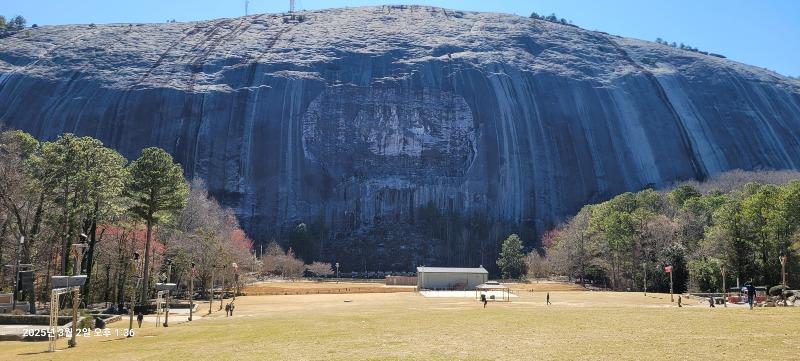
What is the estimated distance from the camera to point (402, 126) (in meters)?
139

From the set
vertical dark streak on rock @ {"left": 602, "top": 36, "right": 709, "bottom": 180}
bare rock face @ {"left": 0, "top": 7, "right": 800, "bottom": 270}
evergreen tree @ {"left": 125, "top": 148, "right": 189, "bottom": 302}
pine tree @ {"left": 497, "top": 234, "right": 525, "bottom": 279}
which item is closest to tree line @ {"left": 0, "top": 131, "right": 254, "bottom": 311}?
evergreen tree @ {"left": 125, "top": 148, "right": 189, "bottom": 302}

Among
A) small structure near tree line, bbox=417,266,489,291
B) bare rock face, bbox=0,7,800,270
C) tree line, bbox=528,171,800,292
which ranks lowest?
small structure near tree line, bbox=417,266,489,291

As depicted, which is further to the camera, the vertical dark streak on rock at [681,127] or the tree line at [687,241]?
the vertical dark streak on rock at [681,127]

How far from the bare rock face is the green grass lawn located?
92852mm

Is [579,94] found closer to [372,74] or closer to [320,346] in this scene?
[372,74]

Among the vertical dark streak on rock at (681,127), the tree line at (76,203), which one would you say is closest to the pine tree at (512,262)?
the vertical dark streak on rock at (681,127)

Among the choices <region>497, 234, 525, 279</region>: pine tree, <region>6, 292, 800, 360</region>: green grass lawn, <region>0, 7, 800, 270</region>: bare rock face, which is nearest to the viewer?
<region>6, 292, 800, 360</region>: green grass lawn

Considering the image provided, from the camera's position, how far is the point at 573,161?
443 ft

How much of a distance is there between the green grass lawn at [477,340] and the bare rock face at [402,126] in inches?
3656

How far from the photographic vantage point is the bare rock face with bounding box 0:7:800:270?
129 metres

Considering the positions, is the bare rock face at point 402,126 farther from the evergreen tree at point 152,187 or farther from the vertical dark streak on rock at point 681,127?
the evergreen tree at point 152,187

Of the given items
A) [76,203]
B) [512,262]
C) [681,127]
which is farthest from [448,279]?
[681,127]

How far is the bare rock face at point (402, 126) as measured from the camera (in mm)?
128875

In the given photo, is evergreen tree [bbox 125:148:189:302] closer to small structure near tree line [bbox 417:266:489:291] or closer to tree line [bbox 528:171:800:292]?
small structure near tree line [bbox 417:266:489:291]
